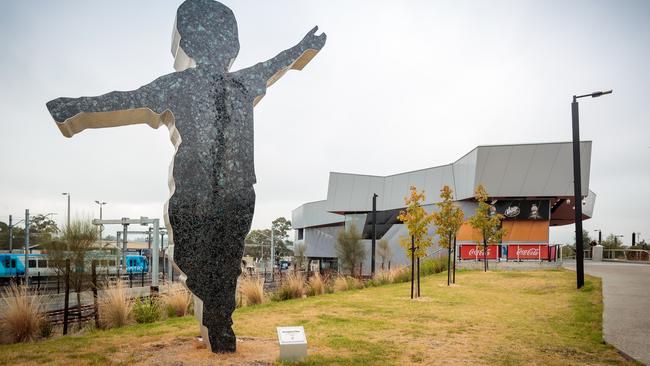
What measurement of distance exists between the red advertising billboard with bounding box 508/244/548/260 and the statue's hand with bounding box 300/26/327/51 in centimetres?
2165

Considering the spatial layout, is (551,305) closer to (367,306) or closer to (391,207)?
(367,306)

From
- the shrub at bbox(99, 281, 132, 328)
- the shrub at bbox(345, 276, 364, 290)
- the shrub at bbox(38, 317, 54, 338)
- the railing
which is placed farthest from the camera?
the railing

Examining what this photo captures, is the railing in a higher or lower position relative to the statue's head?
lower

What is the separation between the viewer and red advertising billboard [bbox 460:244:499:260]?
26203 millimetres

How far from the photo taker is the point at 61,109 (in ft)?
20.2

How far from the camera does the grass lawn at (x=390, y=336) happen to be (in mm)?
6453

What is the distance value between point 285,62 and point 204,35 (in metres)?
1.25

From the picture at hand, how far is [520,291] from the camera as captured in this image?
50.8ft

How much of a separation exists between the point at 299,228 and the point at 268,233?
29276 millimetres

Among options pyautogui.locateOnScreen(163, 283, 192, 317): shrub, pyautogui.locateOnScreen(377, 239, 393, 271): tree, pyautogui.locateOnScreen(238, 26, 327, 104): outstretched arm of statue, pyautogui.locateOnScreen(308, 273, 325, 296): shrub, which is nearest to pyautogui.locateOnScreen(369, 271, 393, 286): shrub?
pyautogui.locateOnScreen(308, 273, 325, 296): shrub

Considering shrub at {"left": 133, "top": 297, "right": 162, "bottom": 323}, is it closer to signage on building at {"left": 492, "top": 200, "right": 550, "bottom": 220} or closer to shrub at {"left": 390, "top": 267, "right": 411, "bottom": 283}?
shrub at {"left": 390, "top": 267, "right": 411, "bottom": 283}

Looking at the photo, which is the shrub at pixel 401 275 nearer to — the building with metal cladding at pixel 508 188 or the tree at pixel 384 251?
the building with metal cladding at pixel 508 188

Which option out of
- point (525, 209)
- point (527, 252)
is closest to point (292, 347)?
point (527, 252)

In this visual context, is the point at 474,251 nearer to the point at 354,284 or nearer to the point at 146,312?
the point at 354,284
